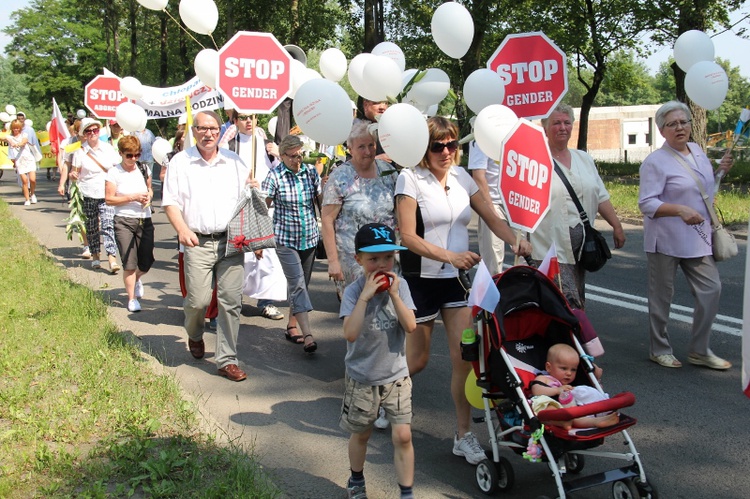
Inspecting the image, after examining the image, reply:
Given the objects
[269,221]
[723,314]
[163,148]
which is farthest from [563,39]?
[269,221]

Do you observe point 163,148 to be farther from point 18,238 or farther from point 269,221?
point 269,221

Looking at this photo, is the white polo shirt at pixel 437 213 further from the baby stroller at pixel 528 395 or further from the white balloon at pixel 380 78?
the white balloon at pixel 380 78

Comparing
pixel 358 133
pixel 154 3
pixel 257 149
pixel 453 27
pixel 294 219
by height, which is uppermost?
pixel 154 3

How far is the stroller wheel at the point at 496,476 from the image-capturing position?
4285 mm

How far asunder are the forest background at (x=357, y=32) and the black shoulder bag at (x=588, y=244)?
213 centimetres

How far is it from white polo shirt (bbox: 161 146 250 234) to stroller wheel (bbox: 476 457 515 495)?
3.05m

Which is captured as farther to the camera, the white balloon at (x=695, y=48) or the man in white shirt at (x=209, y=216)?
the white balloon at (x=695, y=48)

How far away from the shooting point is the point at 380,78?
5477 mm

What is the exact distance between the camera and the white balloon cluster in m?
6.60

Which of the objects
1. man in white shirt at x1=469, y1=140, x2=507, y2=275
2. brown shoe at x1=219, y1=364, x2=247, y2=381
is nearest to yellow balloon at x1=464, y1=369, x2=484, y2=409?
man in white shirt at x1=469, y1=140, x2=507, y2=275

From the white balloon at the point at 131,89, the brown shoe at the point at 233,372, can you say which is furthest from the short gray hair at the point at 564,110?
the white balloon at the point at 131,89

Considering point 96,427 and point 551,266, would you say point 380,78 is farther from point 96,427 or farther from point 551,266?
point 96,427

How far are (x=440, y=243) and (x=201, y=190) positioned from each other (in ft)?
7.61

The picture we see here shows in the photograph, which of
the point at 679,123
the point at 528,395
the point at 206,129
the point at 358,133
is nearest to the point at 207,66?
the point at 206,129
